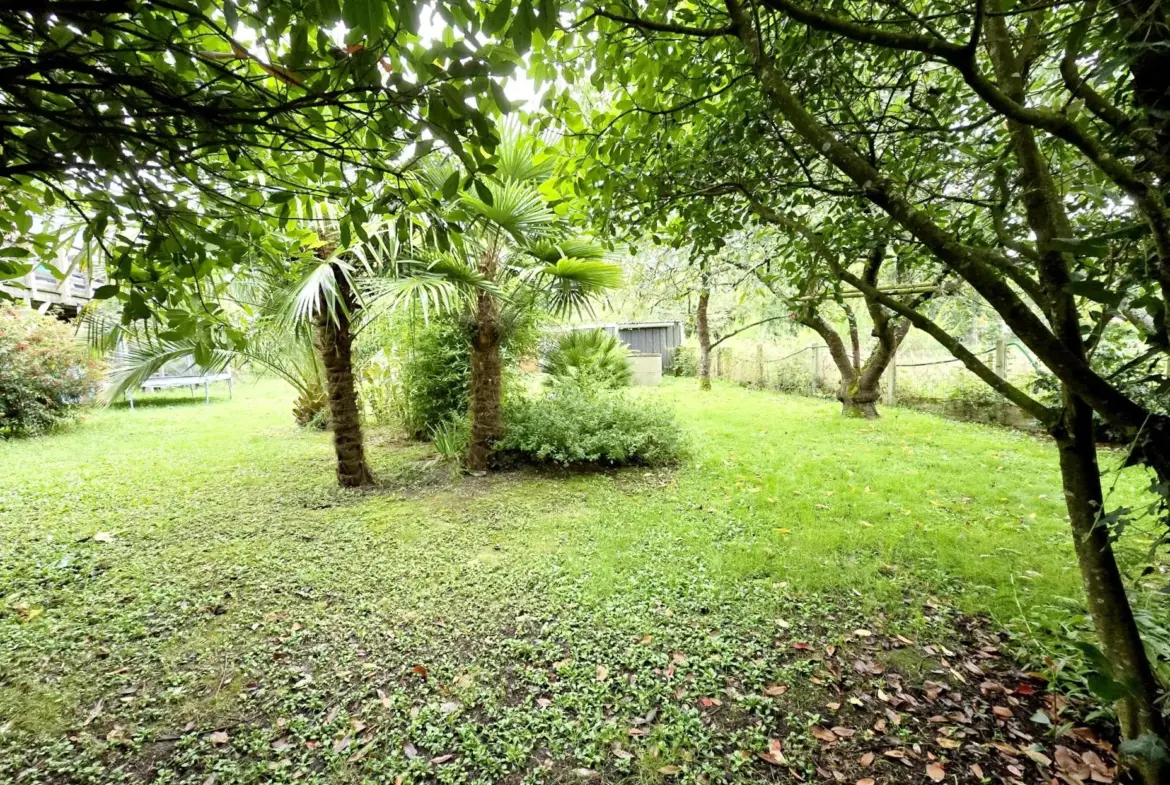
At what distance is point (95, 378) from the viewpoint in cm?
826

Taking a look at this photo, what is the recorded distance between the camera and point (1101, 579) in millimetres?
1534

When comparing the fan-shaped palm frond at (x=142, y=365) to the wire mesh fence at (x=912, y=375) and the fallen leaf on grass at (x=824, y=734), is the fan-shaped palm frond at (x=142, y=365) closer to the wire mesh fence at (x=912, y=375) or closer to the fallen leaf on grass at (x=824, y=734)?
the fallen leaf on grass at (x=824, y=734)

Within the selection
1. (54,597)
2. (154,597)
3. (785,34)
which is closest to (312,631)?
(154,597)

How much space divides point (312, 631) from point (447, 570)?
2.70 feet

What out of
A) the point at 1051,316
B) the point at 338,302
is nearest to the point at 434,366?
the point at 338,302

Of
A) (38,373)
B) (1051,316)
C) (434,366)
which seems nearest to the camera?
(1051,316)

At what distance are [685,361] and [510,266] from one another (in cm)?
1069

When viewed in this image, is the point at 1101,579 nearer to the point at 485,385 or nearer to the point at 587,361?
the point at 485,385

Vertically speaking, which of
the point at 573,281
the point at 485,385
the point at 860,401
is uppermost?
the point at 573,281

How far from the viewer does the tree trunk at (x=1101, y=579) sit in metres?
1.48

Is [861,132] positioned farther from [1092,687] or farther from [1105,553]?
[1092,687]

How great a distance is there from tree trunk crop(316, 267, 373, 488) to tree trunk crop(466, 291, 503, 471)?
44.2 inches

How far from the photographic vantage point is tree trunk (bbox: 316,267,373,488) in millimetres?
4277

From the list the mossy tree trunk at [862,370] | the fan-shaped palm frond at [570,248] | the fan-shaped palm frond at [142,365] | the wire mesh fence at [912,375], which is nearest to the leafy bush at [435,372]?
the fan-shaped palm frond at [142,365]
